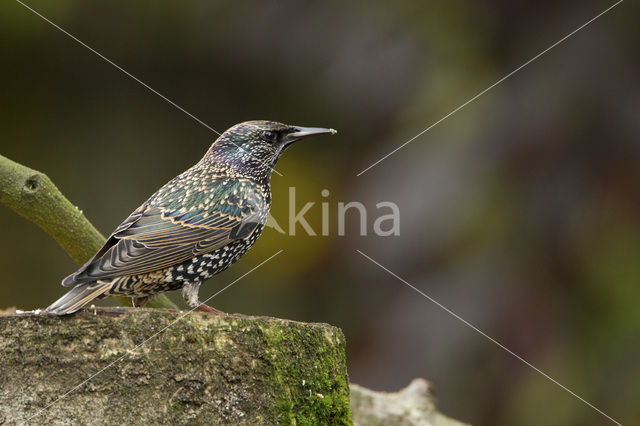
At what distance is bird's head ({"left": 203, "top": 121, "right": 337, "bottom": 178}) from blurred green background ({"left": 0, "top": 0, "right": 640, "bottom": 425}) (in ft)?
6.92

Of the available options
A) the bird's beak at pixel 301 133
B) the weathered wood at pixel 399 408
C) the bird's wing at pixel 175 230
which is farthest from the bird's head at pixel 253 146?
the weathered wood at pixel 399 408

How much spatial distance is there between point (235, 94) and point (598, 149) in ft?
11.9

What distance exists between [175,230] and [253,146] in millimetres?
839

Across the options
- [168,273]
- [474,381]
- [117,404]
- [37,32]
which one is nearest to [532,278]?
[474,381]

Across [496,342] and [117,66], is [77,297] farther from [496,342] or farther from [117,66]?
[117,66]

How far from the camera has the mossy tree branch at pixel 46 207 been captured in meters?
3.79

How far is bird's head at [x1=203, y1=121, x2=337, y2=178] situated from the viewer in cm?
424

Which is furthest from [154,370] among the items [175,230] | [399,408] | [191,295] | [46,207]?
[399,408]

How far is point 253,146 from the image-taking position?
428cm

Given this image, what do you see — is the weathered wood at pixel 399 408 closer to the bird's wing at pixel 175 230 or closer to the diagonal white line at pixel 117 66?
the bird's wing at pixel 175 230

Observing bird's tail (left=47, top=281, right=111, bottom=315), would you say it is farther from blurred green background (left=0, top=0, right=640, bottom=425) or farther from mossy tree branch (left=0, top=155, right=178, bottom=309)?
blurred green background (left=0, top=0, right=640, bottom=425)

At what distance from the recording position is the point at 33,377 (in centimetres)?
281

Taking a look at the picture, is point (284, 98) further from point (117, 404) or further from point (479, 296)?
point (117, 404)

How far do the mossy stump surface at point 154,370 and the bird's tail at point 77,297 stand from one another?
0.03 meters
